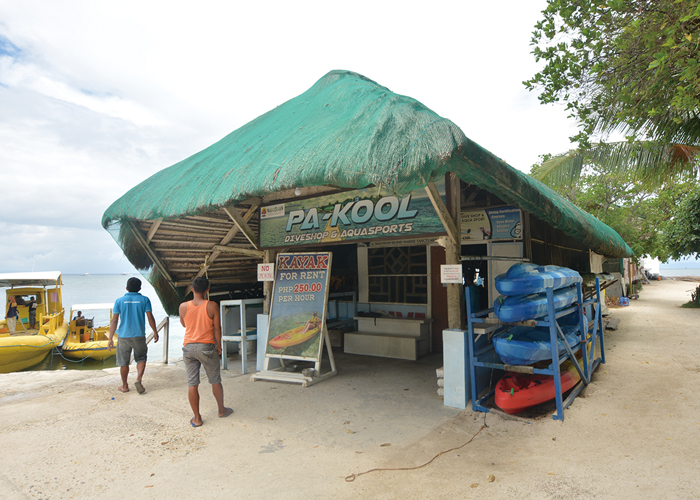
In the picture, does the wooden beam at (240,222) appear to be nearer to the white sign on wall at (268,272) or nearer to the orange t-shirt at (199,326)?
the white sign on wall at (268,272)

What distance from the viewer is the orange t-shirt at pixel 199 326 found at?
4.69 m

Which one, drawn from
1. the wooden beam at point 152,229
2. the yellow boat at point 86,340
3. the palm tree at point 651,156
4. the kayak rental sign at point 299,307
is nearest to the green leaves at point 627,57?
the palm tree at point 651,156

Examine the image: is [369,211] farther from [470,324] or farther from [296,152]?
[470,324]

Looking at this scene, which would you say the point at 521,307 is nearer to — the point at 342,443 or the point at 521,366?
the point at 521,366

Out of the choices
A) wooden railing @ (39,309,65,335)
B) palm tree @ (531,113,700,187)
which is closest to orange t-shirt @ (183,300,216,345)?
palm tree @ (531,113,700,187)

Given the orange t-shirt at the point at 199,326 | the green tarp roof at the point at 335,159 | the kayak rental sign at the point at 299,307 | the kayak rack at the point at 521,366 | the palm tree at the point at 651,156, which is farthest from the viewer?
the palm tree at the point at 651,156

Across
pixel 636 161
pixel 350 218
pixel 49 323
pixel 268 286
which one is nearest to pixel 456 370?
pixel 350 218

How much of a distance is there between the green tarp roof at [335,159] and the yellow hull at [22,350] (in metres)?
6.65

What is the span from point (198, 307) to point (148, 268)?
15.0 feet

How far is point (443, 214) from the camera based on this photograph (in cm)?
510

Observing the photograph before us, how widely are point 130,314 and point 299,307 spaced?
8.24 feet

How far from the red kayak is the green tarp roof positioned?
2.23 meters

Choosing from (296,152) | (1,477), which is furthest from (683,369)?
(1,477)

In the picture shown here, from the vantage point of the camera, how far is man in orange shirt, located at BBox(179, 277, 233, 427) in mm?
4652
